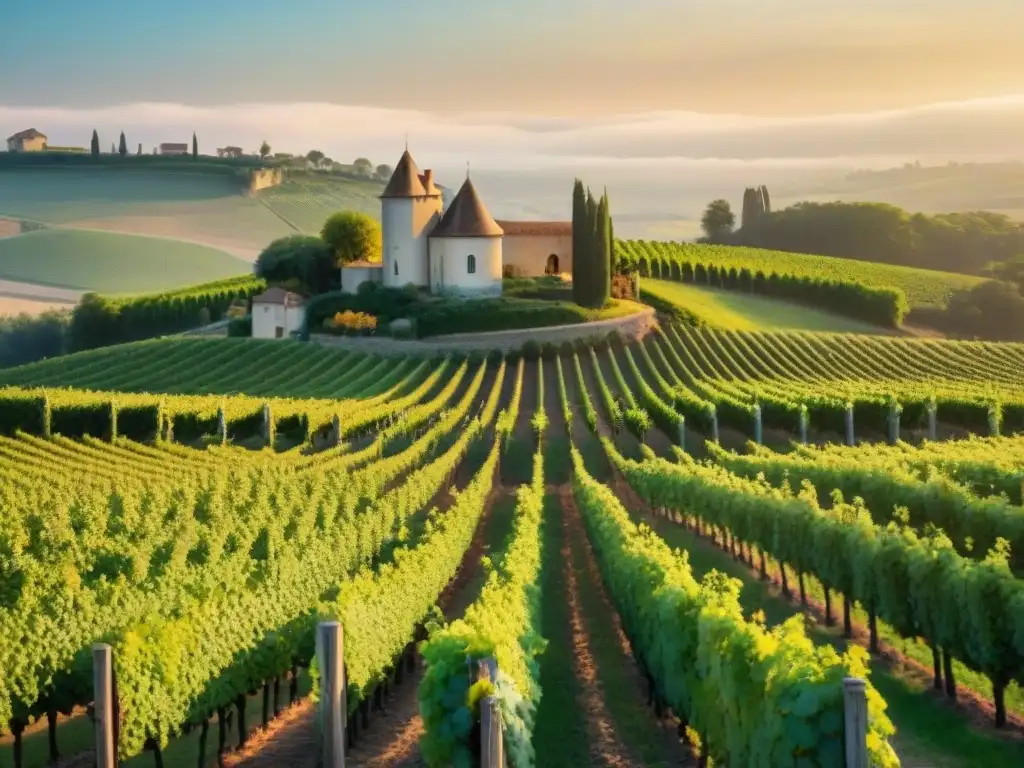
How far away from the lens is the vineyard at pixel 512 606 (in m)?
11.7

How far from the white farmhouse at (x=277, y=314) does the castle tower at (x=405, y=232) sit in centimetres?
533

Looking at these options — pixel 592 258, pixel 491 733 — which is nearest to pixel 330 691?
pixel 491 733

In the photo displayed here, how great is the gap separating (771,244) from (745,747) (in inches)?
5043

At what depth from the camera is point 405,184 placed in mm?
79312

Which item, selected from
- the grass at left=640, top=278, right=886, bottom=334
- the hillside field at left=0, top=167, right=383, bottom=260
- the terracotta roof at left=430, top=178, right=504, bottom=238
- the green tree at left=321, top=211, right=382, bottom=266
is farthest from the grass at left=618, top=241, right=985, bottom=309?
the hillside field at left=0, top=167, right=383, bottom=260

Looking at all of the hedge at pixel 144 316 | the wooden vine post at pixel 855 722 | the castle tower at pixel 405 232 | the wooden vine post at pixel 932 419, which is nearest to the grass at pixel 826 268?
the castle tower at pixel 405 232

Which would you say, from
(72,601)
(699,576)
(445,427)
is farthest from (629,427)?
(72,601)

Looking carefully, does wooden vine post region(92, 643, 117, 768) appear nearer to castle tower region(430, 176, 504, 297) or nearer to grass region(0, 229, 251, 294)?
castle tower region(430, 176, 504, 297)

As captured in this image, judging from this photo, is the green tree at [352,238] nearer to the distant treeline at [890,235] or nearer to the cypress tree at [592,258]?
the cypress tree at [592,258]

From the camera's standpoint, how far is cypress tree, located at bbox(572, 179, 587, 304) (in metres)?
73.2

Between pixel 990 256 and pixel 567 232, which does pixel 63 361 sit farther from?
pixel 990 256

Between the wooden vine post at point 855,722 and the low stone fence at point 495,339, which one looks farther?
the low stone fence at point 495,339

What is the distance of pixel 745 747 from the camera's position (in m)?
11.3

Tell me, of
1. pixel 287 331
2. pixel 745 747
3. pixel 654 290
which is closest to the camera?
pixel 745 747
